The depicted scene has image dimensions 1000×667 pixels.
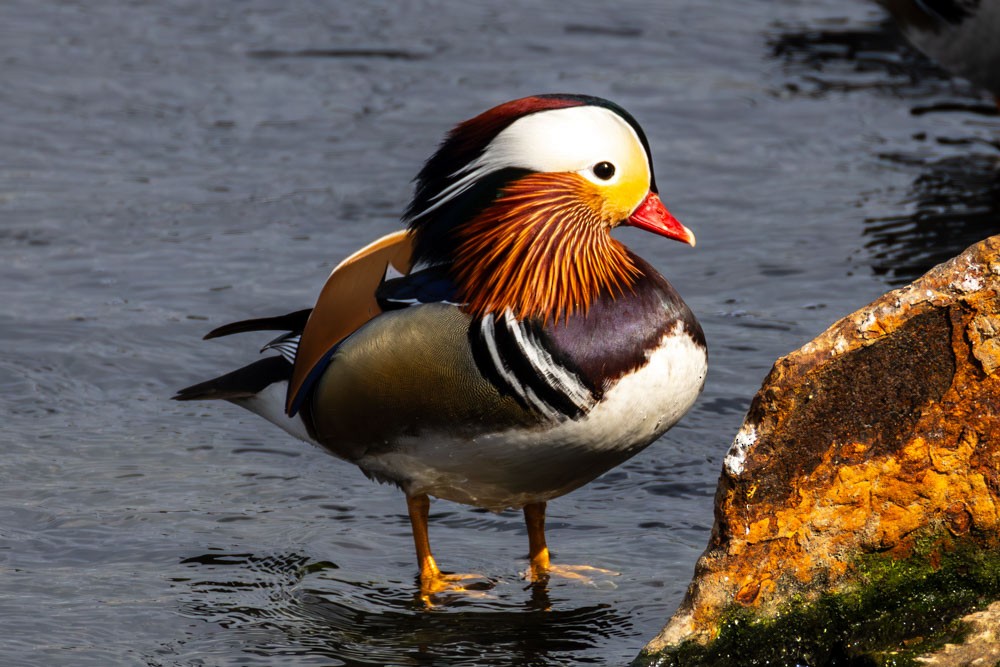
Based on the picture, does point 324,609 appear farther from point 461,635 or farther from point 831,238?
point 831,238

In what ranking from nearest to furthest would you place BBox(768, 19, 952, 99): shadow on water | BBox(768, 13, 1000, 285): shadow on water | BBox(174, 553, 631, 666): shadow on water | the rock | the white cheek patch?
the rock < BBox(174, 553, 631, 666): shadow on water < the white cheek patch < BBox(768, 13, 1000, 285): shadow on water < BBox(768, 19, 952, 99): shadow on water

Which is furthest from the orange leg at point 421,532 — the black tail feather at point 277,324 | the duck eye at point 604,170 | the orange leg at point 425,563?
the duck eye at point 604,170

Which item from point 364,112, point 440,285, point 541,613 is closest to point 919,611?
point 541,613

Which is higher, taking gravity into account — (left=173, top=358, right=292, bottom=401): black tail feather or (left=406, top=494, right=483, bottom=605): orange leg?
(left=173, top=358, right=292, bottom=401): black tail feather

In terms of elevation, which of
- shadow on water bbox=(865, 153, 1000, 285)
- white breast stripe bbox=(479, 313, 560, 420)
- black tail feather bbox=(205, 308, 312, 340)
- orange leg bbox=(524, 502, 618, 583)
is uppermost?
white breast stripe bbox=(479, 313, 560, 420)

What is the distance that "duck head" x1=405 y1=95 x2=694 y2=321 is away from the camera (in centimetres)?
479

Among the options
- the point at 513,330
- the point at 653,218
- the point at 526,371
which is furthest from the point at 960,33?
the point at 526,371

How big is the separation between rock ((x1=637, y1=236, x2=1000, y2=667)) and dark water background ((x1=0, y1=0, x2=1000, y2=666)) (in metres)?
0.76

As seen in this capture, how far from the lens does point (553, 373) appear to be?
461 cm

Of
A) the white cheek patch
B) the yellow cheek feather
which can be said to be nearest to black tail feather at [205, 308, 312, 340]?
the white cheek patch

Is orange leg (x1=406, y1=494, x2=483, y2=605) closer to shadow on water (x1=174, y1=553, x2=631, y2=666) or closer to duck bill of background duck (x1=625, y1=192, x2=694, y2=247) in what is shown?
shadow on water (x1=174, y1=553, x2=631, y2=666)

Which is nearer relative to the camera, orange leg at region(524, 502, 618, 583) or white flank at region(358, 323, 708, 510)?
white flank at region(358, 323, 708, 510)

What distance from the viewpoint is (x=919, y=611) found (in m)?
3.78

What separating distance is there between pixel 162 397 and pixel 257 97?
442 centimetres
